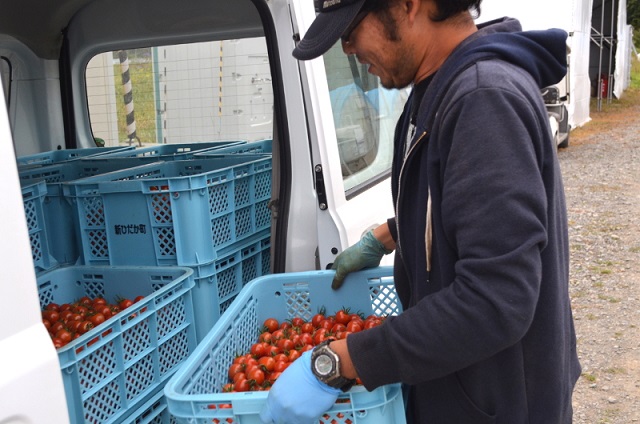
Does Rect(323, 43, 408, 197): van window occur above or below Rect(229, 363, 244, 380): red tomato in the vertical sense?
above

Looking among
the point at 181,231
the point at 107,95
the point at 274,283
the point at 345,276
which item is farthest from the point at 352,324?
the point at 107,95

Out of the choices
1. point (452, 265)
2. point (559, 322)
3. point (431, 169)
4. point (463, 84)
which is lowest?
point (559, 322)

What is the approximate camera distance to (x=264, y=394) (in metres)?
1.82

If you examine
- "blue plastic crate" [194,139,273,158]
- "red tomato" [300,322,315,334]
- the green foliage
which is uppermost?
the green foliage

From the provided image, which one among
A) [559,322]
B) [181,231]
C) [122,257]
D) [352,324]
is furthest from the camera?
[122,257]

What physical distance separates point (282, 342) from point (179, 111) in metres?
3.39

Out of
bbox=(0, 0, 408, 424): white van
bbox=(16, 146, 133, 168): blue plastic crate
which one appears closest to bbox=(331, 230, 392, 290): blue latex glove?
bbox=(0, 0, 408, 424): white van

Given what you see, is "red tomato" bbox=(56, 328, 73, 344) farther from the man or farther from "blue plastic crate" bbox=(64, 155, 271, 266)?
the man

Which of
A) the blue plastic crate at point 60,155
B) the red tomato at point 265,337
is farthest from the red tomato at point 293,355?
the blue plastic crate at point 60,155

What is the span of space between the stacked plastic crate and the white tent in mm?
7970

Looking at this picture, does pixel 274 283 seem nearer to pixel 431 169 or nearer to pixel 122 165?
pixel 431 169

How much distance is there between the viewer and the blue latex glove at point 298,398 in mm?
1744

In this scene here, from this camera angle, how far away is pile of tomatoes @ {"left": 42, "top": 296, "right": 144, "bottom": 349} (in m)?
2.86

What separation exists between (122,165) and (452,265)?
2.78 meters
